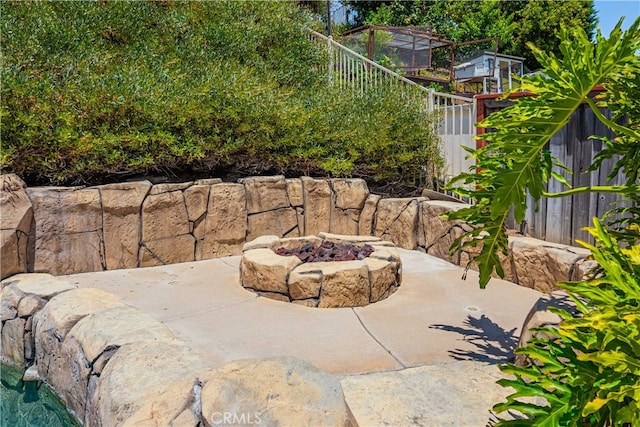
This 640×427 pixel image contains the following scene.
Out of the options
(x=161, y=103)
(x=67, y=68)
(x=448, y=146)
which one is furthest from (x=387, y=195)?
(x=67, y=68)

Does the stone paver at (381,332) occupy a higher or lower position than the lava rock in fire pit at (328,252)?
lower

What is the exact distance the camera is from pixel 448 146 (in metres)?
6.19

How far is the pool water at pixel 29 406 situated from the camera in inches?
115

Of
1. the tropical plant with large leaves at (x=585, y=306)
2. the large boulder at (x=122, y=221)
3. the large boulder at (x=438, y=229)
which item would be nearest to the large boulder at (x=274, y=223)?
the large boulder at (x=122, y=221)

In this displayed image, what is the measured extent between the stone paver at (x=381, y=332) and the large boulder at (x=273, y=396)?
11 centimetres

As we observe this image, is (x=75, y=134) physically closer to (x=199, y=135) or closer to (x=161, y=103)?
(x=161, y=103)

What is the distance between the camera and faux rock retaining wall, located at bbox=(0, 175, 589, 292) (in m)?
4.23

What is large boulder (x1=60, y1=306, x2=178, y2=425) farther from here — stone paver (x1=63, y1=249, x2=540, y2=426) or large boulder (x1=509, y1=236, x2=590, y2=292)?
large boulder (x1=509, y1=236, x2=590, y2=292)

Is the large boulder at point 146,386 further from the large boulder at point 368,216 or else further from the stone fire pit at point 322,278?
the large boulder at point 368,216

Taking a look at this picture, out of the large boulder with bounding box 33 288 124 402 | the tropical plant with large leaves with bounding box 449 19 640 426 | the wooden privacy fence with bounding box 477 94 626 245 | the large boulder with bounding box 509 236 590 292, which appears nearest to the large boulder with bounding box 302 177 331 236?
the large boulder with bounding box 509 236 590 292

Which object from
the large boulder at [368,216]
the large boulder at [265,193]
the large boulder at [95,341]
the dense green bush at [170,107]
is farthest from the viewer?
the large boulder at [368,216]

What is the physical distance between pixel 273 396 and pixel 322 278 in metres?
1.84

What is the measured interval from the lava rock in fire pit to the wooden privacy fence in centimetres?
162

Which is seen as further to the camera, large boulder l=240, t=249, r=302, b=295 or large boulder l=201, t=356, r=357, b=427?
large boulder l=240, t=249, r=302, b=295
